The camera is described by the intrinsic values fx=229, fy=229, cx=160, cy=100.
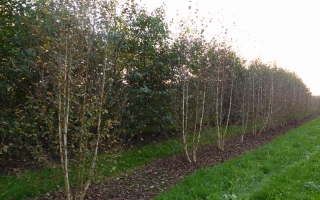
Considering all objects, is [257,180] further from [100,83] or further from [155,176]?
[100,83]

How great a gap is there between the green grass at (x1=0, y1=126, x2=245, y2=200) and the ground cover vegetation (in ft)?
1.08

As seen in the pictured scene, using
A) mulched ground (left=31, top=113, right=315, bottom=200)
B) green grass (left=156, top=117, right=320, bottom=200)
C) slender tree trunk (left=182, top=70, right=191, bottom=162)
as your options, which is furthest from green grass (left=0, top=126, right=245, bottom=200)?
green grass (left=156, top=117, right=320, bottom=200)

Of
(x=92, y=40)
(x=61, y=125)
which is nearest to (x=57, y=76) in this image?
(x=61, y=125)

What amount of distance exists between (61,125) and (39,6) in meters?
3.20

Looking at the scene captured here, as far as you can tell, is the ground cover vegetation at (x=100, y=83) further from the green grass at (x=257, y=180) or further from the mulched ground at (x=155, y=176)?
the green grass at (x=257, y=180)

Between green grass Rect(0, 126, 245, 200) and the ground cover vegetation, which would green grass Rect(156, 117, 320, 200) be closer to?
the ground cover vegetation

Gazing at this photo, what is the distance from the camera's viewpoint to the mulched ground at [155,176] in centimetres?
466

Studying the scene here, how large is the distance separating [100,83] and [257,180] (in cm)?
382

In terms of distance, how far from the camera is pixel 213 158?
22.7 feet

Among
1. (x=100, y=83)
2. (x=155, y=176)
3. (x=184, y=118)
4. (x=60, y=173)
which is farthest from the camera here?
(x=184, y=118)

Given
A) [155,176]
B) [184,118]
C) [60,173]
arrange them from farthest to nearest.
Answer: [184,118], [155,176], [60,173]

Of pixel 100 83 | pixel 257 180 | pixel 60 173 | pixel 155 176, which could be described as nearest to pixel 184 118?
pixel 155 176

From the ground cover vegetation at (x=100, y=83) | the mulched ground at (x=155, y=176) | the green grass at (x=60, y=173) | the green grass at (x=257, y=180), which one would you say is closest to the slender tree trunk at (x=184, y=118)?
the ground cover vegetation at (x=100, y=83)

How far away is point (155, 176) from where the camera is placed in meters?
5.79
